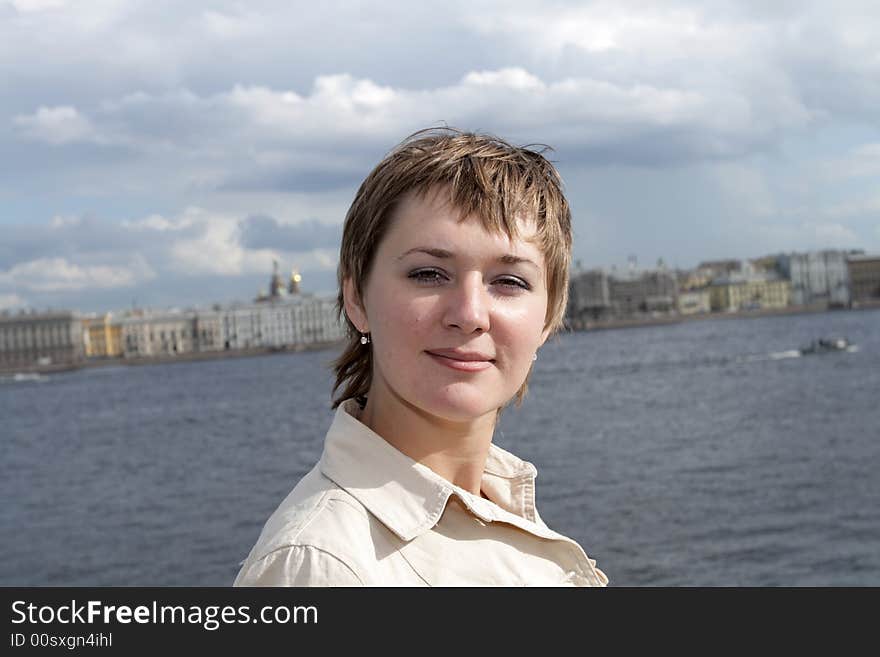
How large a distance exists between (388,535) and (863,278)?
78.5 metres

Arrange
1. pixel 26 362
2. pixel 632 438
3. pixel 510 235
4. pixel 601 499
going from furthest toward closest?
pixel 26 362, pixel 632 438, pixel 601 499, pixel 510 235

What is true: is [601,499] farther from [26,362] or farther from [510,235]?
[26,362]

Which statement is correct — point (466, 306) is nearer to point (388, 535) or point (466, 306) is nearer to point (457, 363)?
point (457, 363)

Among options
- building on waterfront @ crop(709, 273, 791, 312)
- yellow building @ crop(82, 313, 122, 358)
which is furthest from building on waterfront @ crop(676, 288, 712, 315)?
yellow building @ crop(82, 313, 122, 358)

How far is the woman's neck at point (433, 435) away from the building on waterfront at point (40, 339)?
69.3 m

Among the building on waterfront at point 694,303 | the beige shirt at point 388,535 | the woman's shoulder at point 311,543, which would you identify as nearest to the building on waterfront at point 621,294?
the building on waterfront at point 694,303

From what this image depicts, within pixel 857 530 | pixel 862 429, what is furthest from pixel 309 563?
pixel 862 429

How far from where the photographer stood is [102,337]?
2729 inches

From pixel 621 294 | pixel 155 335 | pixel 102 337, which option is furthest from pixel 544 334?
pixel 102 337

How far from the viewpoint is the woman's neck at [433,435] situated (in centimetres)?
99

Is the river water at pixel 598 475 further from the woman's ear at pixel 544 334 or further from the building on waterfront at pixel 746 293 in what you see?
the building on waterfront at pixel 746 293

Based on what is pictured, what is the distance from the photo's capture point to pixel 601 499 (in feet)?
34.3

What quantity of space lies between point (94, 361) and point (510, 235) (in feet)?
229

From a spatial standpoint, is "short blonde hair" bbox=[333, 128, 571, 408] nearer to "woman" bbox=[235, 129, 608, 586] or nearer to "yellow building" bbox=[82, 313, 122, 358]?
"woman" bbox=[235, 129, 608, 586]
